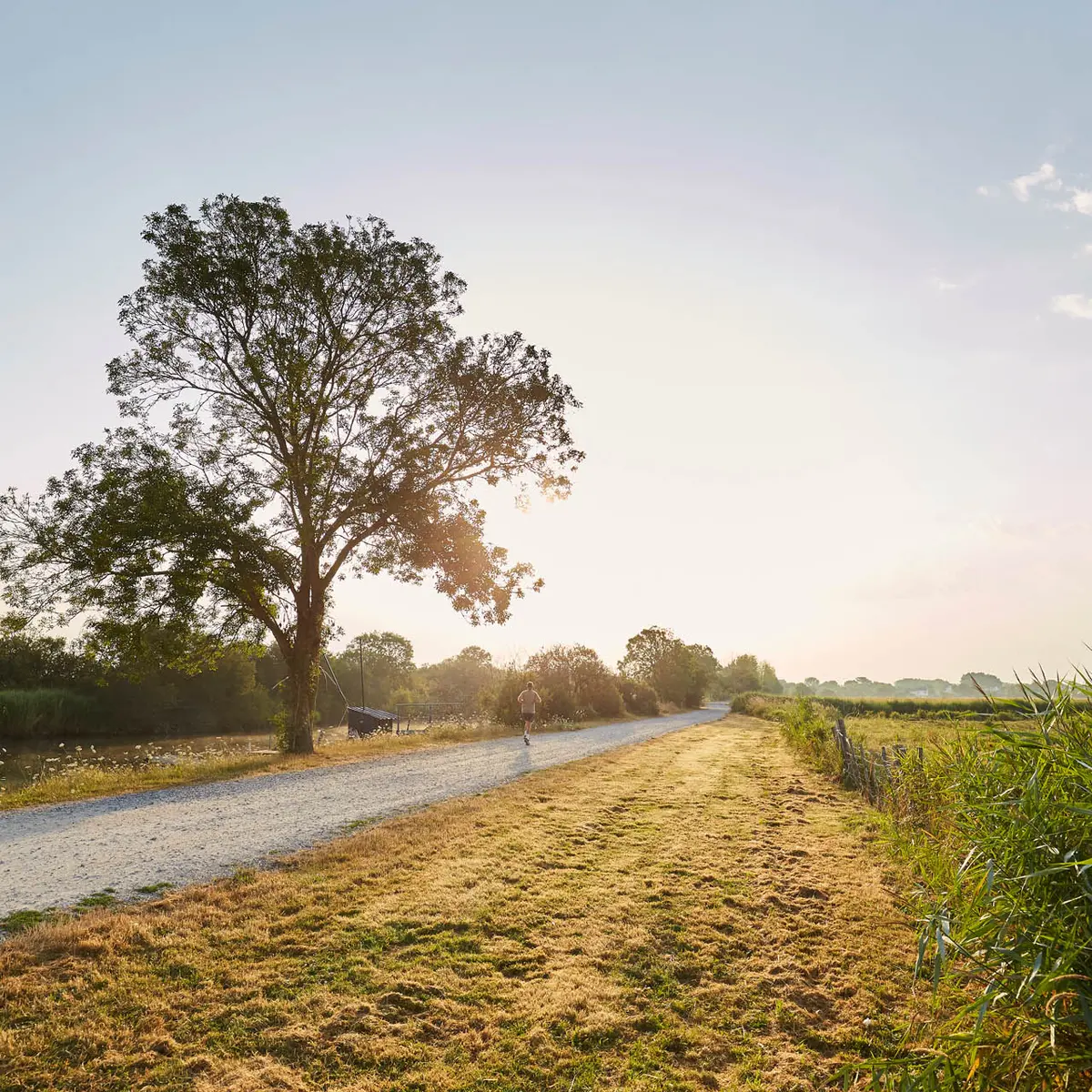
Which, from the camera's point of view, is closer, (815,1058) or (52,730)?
(815,1058)

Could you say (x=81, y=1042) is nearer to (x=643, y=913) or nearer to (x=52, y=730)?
(x=643, y=913)

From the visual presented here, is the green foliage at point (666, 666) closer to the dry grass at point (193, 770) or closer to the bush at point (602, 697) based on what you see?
the bush at point (602, 697)

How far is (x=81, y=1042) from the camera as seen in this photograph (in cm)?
339

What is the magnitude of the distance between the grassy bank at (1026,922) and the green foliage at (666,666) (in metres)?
60.5

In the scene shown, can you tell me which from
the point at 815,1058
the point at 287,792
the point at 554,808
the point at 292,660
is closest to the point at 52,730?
the point at 292,660

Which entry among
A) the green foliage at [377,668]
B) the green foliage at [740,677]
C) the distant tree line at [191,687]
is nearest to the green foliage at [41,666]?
the distant tree line at [191,687]

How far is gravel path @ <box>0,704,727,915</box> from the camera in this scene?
6074mm

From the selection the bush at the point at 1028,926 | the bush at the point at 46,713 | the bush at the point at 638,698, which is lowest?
the bush at the point at 638,698

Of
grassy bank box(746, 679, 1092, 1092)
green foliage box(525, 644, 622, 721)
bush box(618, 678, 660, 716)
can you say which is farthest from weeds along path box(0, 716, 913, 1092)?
bush box(618, 678, 660, 716)

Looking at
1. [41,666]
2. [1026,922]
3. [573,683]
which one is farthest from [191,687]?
[1026,922]

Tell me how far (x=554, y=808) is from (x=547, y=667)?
21850 millimetres

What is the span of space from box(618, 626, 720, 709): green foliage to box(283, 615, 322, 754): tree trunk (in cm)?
4845

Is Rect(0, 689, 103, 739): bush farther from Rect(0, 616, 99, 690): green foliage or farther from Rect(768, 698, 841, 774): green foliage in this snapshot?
Rect(768, 698, 841, 774): green foliage

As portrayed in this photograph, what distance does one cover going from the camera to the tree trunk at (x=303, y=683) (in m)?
16.7
